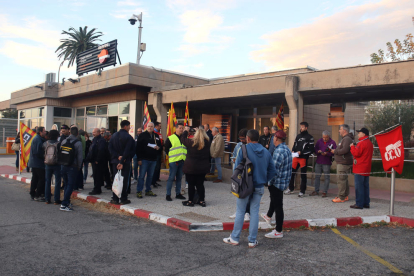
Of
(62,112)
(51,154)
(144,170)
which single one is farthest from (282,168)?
(62,112)

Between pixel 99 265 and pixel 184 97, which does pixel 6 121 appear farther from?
pixel 99 265

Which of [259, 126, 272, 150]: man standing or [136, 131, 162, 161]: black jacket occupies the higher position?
[259, 126, 272, 150]: man standing

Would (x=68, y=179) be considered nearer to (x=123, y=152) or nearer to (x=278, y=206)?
(x=123, y=152)

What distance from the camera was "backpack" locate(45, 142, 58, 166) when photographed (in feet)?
24.8

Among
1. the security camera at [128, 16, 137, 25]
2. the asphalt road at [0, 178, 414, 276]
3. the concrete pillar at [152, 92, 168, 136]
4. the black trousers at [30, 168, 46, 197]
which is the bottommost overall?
the asphalt road at [0, 178, 414, 276]

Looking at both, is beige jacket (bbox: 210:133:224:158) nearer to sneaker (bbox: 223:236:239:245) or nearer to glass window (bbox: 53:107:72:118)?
sneaker (bbox: 223:236:239:245)

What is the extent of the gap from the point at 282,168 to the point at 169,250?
228 centimetres

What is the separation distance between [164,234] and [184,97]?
9.44 meters

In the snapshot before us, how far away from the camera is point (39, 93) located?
79.0 ft

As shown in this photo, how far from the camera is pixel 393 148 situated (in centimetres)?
701

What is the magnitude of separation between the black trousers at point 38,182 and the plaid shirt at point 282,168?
19.7 ft

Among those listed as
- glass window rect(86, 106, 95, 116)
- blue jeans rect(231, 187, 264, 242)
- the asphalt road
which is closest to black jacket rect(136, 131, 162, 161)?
the asphalt road

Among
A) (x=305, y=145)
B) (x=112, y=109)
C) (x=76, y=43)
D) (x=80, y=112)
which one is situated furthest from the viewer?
(x=76, y=43)

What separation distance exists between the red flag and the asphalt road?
1.42 meters
